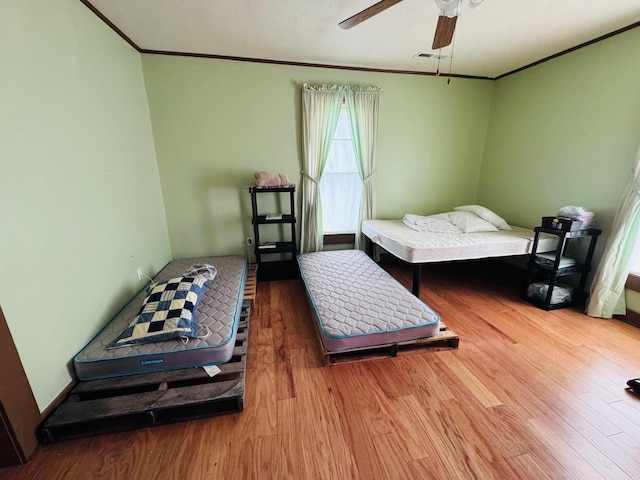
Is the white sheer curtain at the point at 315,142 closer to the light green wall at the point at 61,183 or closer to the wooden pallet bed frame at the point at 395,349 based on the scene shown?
the wooden pallet bed frame at the point at 395,349

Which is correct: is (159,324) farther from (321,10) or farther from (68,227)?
(321,10)

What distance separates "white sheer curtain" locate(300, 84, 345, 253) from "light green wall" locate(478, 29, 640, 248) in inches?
84.2

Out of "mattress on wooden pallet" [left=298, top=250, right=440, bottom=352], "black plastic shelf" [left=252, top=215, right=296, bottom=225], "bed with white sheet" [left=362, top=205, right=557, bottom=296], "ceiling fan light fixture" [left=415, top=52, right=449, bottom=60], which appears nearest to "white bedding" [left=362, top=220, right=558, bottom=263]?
"bed with white sheet" [left=362, top=205, right=557, bottom=296]

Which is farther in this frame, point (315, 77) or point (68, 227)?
point (315, 77)

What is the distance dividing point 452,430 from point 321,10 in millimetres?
2827

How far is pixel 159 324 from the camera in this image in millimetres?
1628

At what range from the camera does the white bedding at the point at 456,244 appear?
238 cm

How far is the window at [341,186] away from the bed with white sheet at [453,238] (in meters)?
0.34

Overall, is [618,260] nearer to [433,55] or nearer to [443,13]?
[443,13]

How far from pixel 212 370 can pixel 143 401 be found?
35cm

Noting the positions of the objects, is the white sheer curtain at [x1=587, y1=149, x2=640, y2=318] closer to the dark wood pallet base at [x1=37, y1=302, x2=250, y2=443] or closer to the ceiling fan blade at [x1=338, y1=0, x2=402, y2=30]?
the ceiling fan blade at [x1=338, y1=0, x2=402, y2=30]

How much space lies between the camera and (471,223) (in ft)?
9.48

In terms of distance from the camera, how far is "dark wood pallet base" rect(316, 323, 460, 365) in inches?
70.1

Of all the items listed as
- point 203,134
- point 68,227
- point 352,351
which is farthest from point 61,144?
point 352,351
